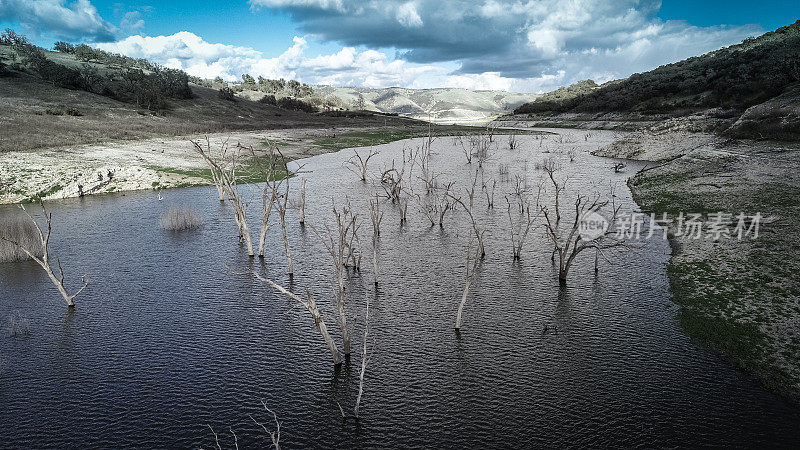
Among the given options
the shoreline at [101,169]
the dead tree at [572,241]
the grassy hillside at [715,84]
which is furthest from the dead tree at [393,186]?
the grassy hillside at [715,84]

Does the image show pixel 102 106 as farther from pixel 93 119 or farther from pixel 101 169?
pixel 101 169

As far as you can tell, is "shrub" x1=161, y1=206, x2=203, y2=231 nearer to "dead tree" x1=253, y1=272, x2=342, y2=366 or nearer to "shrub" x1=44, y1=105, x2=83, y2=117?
"dead tree" x1=253, y1=272, x2=342, y2=366

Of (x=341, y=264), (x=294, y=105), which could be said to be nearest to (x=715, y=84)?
(x=294, y=105)

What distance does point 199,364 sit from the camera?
1767cm

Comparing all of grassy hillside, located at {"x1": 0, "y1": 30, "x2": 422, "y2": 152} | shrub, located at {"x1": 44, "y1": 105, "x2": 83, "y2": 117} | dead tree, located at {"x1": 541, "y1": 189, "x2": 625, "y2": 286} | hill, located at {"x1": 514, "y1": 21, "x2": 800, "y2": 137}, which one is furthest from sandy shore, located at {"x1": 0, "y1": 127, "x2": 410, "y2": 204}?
hill, located at {"x1": 514, "y1": 21, "x2": 800, "y2": 137}

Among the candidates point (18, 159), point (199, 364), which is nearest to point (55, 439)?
point (199, 364)

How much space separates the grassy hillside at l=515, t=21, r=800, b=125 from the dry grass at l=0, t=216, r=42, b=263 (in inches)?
3402

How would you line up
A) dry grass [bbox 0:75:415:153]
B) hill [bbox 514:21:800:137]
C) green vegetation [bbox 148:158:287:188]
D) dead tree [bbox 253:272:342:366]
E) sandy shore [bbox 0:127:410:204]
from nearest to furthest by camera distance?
1. dead tree [bbox 253:272:342:366]
2. sandy shore [bbox 0:127:410:204]
3. green vegetation [bbox 148:158:287:188]
4. dry grass [bbox 0:75:415:153]
5. hill [bbox 514:21:800:137]

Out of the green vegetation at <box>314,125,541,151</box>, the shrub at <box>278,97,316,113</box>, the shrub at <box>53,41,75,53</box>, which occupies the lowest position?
the green vegetation at <box>314,125,541,151</box>

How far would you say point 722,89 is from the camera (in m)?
97.9

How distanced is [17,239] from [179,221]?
30.9 feet

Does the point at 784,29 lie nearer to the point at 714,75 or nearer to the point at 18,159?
the point at 714,75

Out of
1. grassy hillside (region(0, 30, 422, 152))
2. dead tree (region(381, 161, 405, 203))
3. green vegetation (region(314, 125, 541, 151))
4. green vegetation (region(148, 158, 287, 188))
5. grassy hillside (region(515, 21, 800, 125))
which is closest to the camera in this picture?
dead tree (region(381, 161, 405, 203))

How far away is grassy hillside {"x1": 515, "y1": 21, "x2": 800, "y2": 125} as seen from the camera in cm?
7988
